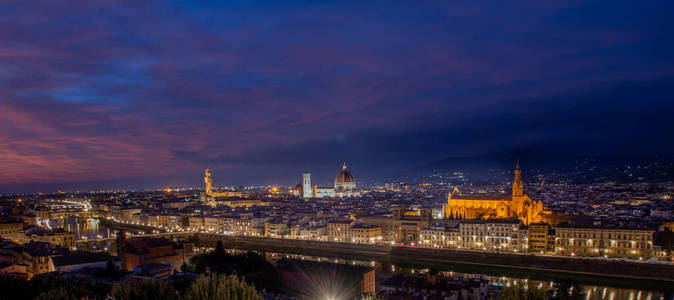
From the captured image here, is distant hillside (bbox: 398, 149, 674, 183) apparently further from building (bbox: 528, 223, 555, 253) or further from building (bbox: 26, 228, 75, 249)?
building (bbox: 26, 228, 75, 249)

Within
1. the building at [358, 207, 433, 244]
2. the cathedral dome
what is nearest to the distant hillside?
the cathedral dome

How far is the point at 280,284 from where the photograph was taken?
23359 millimetres

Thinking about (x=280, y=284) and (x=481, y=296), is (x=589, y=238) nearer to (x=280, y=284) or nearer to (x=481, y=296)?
(x=481, y=296)

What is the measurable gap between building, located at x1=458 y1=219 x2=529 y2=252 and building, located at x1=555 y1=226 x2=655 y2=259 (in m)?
2.54

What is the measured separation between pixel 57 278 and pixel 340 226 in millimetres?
28525

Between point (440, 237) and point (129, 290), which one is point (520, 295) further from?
point (440, 237)

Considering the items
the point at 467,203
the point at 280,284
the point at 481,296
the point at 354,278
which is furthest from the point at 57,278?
the point at 467,203

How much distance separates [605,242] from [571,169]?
127814mm

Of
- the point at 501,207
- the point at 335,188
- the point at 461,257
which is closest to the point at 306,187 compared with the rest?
the point at 335,188

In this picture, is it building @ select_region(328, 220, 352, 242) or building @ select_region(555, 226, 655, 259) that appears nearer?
building @ select_region(555, 226, 655, 259)

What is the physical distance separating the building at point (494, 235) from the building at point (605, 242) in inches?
99.8

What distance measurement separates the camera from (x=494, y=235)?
113 ft

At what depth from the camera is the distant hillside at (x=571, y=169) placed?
4258 inches

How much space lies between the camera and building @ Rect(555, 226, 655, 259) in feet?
93.5
